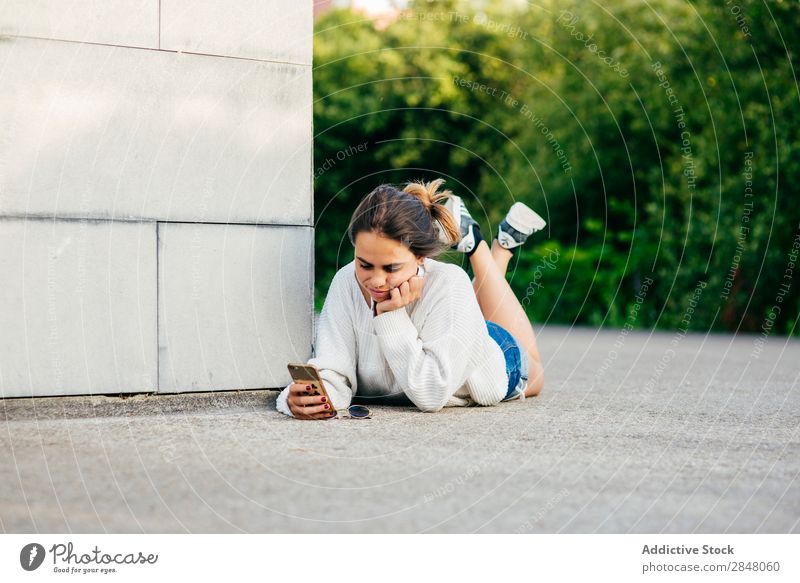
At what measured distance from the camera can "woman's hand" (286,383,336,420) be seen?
391 cm

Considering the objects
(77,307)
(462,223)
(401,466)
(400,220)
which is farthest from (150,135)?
(401,466)

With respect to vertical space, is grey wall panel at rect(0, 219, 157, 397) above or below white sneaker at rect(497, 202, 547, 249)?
below

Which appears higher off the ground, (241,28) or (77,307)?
(241,28)

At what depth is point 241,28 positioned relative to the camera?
4.36 meters

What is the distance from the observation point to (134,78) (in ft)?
13.5

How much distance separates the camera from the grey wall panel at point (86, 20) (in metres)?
3.88

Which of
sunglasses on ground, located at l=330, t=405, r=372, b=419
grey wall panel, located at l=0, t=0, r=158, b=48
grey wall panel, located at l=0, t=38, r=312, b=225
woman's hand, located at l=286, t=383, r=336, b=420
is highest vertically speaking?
grey wall panel, located at l=0, t=0, r=158, b=48

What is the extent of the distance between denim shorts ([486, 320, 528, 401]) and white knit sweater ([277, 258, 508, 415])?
0.36 meters

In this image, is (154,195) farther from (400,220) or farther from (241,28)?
(400,220)

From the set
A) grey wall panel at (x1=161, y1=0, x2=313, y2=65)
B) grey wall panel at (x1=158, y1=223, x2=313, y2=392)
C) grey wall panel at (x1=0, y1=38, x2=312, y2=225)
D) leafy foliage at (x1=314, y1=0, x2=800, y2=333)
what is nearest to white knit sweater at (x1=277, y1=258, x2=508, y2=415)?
grey wall panel at (x1=158, y1=223, x2=313, y2=392)

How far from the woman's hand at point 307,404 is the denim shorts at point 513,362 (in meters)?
1.13

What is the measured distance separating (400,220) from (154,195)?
3.62 ft

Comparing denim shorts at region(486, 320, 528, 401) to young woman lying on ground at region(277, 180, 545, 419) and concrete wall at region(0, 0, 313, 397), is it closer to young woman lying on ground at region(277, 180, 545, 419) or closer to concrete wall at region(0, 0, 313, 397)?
young woman lying on ground at region(277, 180, 545, 419)
